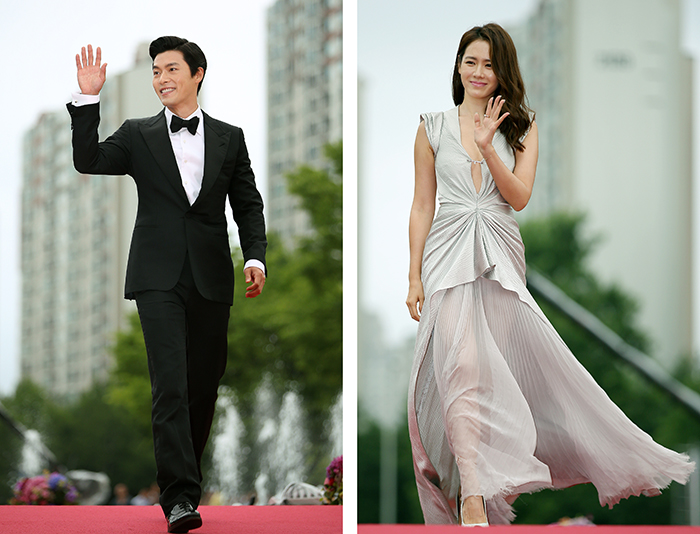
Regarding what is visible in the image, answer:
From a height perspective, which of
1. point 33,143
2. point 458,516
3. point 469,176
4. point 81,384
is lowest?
point 81,384

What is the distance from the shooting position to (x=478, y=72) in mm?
3893

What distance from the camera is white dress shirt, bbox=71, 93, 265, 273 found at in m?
3.80

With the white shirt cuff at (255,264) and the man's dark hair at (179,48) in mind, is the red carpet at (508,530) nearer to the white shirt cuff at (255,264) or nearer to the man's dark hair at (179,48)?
the white shirt cuff at (255,264)

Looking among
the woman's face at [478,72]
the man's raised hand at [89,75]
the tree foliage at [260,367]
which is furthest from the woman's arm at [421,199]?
the tree foliage at [260,367]

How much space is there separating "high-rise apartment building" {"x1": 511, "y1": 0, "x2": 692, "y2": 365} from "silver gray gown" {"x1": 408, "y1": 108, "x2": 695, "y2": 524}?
1924cm

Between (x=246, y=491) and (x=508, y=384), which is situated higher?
(x=508, y=384)

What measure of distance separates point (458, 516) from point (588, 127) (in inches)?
841

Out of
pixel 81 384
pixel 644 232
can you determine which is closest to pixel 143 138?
pixel 81 384

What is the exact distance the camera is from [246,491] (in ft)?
57.9

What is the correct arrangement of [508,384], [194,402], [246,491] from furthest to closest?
[246,491], [194,402], [508,384]

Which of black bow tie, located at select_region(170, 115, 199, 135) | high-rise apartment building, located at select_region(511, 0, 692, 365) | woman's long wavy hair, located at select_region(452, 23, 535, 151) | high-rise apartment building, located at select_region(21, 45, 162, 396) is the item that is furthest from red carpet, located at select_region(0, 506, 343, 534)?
high-rise apartment building, located at select_region(511, 0, 692, 365)

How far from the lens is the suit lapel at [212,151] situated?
380cm

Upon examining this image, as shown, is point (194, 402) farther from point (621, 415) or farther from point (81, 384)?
point (81, 384)

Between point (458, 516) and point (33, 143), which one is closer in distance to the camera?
point (458, 516)
